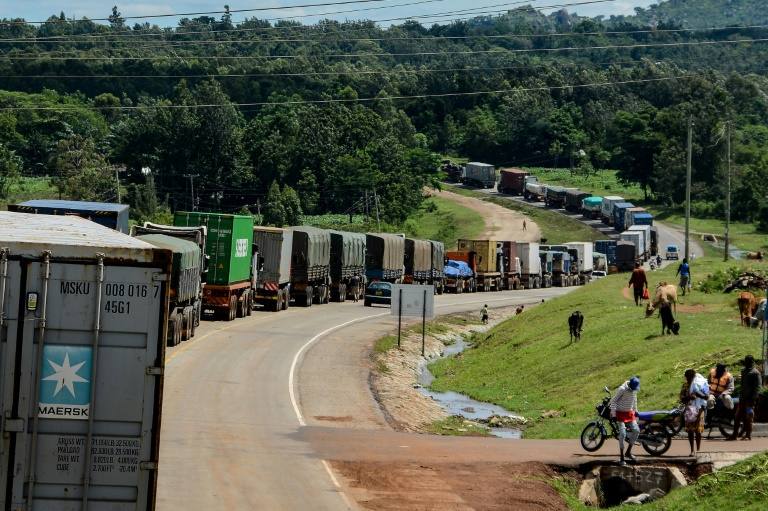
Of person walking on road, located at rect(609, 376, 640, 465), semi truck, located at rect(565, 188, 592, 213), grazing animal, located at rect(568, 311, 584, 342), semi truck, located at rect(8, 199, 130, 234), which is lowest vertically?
grazing animal, located at rect(568, 311, 584, 342)

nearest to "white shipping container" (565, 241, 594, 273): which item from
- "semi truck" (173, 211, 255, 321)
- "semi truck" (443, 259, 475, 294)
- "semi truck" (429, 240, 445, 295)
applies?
"semi truck" (443, 259, 475, 294)

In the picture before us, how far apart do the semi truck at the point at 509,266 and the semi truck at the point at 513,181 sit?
72.2 meters

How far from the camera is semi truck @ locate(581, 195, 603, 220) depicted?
152 metres

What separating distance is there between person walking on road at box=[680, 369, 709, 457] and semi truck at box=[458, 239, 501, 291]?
69272 mm

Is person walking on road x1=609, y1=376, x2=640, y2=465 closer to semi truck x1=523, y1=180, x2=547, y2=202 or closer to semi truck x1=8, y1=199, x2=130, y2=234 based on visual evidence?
semi truck x1=8, y1=199, x2=130, y2=234

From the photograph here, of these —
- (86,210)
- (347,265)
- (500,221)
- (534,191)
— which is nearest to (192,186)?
(500,221)

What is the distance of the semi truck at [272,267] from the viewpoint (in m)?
58.0

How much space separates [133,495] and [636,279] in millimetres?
39005

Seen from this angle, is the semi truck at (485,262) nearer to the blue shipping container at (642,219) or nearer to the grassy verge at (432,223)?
the grassy verge at (432,223)

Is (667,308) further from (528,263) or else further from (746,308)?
(528,263)

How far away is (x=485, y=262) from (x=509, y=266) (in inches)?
183

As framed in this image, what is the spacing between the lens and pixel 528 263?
103812 millimetres

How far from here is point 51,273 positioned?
13391 millimetres

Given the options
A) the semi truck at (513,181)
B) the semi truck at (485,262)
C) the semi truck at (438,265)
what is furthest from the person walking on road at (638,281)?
the semi truck at (513,181)
